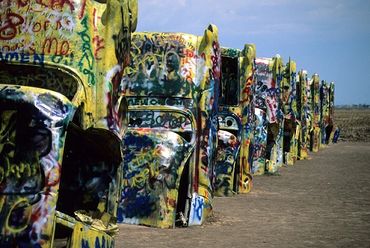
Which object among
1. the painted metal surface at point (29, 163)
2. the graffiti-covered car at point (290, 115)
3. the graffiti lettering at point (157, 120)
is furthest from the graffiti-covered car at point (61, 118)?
the graffiti-covered car at point (290, 115)

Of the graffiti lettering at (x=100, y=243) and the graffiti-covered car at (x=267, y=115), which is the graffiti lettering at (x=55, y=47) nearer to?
the graffiti lettering at (x=100, y=243)

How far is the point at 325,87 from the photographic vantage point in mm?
41594

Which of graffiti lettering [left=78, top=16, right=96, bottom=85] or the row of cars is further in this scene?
graffiti lettering [left=78, top=16, right=96, bottom=85]

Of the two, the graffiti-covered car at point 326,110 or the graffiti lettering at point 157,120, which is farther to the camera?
the graffiti-covered car at point 326,110

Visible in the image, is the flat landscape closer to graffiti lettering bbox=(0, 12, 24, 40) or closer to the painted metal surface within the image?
graffiti lettering bbox=(0, 12, 24, 40)

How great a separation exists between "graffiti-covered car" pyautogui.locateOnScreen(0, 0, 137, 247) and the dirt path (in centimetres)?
224

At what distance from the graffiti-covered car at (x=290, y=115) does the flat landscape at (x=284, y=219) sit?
3988mm

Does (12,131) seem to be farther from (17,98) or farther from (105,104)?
(105,104)

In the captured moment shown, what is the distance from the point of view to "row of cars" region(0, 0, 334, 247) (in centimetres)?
581

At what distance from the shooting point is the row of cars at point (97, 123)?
5812 millimetres

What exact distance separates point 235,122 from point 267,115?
19.2 ft

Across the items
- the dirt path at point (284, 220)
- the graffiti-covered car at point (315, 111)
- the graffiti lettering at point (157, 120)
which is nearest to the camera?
the dirt path at point (284, 220)

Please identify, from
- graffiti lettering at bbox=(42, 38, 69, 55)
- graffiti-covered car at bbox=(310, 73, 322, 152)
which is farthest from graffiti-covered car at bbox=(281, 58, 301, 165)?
graffiti lettering at bbox=(42, 38, 69, 55)

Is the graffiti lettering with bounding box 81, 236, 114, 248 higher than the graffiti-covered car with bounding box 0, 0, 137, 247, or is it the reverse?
the graffiti-covered car with bounding box 0, 0, 137, 247
